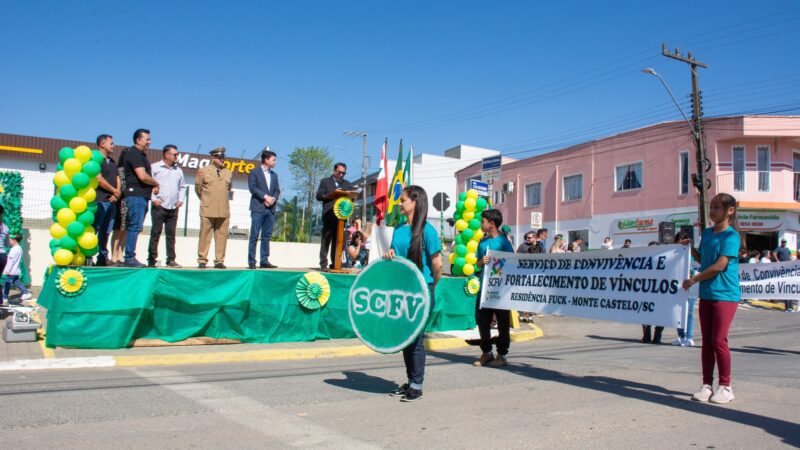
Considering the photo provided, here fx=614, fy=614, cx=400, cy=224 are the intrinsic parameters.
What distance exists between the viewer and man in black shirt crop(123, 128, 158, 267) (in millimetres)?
9117

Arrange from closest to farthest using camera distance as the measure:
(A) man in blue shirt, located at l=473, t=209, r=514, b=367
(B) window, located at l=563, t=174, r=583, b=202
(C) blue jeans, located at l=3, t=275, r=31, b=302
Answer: (A) man in blue shirt, located at l=473, t=209, r=514, b=367
(C) blue jeans, located at l=3, t=275, r=31, b=302
(B) window, located at l=563, t=174, r=583, b=202

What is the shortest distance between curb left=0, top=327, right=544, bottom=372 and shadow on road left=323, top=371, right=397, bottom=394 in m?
1.98

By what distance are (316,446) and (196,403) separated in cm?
172

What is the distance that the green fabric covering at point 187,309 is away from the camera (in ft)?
26.5

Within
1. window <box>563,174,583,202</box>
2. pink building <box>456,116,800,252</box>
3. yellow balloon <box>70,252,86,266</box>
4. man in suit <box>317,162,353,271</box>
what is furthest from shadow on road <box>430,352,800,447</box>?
window <box>563,174,583,202</box>

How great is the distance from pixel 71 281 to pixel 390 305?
15.6ft

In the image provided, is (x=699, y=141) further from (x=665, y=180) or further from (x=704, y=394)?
(x=704, y=394)

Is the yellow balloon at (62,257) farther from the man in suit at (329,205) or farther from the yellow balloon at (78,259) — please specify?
the man in suit at (329,205)

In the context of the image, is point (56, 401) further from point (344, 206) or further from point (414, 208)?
point (344, 206)

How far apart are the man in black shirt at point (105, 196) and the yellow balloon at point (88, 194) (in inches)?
19.8

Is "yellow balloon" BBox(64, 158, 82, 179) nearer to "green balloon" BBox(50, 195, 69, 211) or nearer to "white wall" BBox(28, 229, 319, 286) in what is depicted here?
"green balloon" BBox(50, 195, 69, 211)

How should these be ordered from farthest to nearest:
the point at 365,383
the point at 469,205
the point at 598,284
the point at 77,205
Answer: the point at 469,205 → the point at 77,205 → the point at 598,284 → the point at 365,383

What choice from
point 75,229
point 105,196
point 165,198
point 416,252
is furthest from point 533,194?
point 416,252

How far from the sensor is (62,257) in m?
7.92
